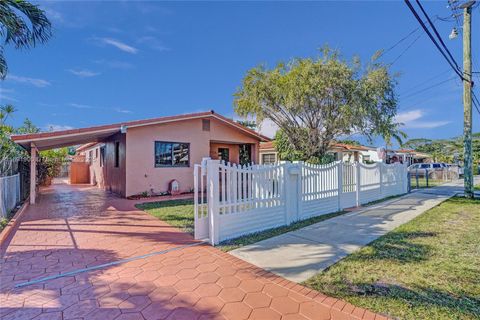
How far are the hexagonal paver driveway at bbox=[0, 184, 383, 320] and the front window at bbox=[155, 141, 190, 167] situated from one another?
675 cm

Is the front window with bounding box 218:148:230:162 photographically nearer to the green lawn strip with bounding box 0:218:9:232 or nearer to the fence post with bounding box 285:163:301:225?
the fence post with bounding box 285:163:301:225

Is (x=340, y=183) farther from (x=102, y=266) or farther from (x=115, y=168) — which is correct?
(x=115, y=168)

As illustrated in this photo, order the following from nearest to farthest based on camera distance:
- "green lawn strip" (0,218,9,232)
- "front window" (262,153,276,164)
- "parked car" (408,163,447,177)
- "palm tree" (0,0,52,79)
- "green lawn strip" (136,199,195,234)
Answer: "palm tree" (0,0,52,79) → "green lawn strip" (0,218,9,232) → "green lawn strip" (136,199,195,234) → "parked car" (408,163,447,177) → "front window" (262,153,276,164)

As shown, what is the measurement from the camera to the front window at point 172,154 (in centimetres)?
1223

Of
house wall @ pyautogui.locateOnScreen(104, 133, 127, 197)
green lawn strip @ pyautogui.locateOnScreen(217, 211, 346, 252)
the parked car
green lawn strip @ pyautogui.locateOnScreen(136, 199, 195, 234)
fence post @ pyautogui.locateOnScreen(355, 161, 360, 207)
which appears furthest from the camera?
the parked car

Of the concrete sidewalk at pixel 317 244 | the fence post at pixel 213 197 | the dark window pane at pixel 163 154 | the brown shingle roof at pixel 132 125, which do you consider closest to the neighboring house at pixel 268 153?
the brown shingle roof at pixel 132 125

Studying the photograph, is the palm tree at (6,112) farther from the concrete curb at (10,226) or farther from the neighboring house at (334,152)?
the neighboring house at (334,152)

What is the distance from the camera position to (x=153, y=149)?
12008 millimetres

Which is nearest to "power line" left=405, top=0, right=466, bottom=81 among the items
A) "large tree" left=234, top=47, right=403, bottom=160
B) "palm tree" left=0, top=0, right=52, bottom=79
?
"large tree" left=234, top=47, right=403, bottom=160

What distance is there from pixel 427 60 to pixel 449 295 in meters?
16.4

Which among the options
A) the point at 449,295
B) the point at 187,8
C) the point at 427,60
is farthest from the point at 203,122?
the point at 427,60

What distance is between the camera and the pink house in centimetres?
1132

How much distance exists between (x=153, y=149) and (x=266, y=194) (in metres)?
7.70

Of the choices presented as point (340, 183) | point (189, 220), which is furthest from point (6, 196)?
point (340, 183)
